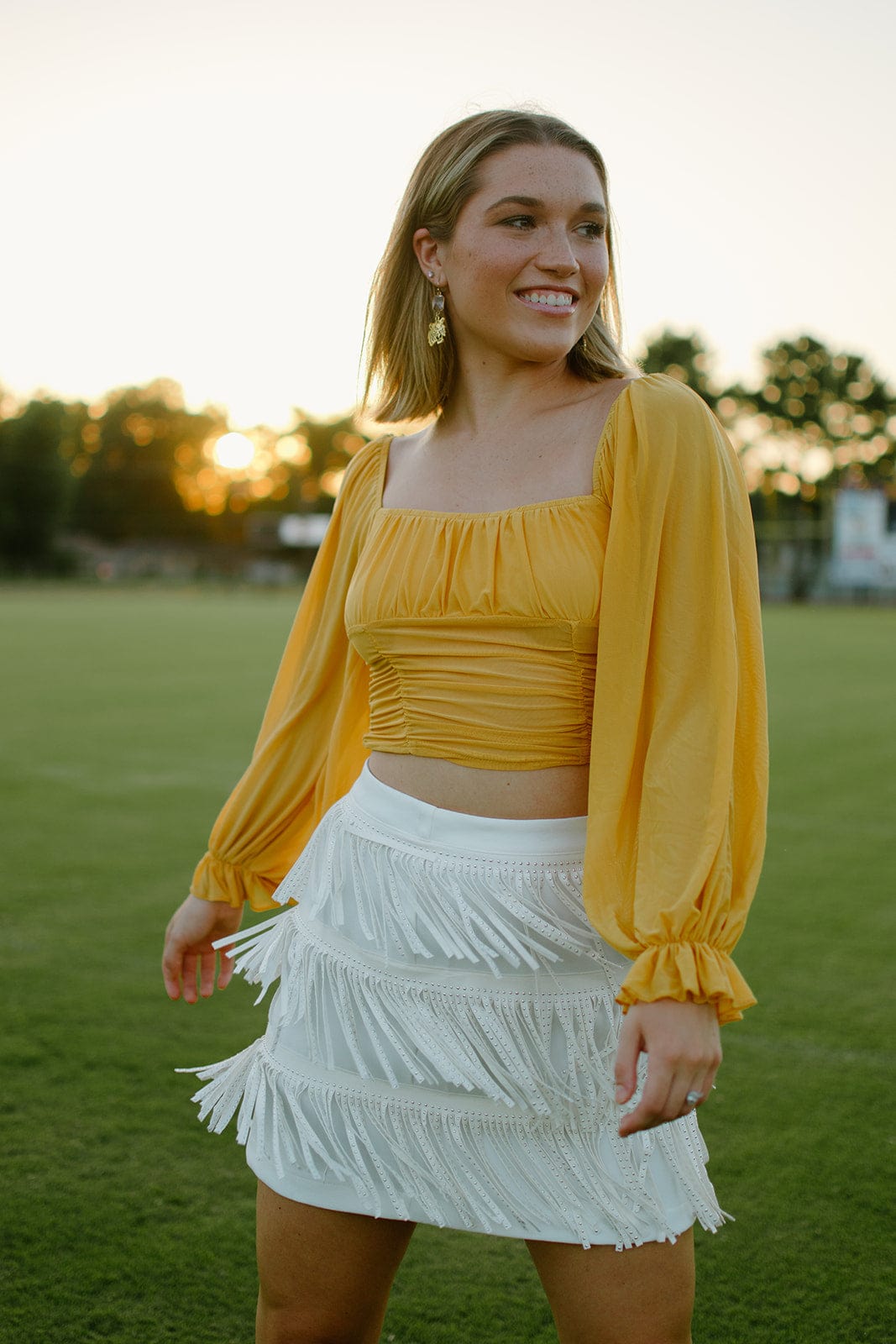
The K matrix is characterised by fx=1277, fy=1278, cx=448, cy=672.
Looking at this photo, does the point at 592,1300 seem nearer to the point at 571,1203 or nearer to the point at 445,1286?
the point at 571,1203

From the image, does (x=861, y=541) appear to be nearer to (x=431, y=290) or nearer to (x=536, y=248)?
(x=431, y=290)

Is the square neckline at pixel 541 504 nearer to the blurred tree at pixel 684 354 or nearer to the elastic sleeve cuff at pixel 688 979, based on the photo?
the elastic sleeve cuff at pixel 688 979

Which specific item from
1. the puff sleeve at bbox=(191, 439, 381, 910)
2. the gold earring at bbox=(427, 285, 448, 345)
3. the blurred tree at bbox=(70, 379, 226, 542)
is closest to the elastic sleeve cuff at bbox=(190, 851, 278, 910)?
the puff sleeve at bbox=(191, 439, 381, 910)

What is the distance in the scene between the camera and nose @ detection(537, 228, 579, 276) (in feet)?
5.81

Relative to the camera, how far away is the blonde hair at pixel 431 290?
5.99ft

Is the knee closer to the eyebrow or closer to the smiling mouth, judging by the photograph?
the smiling mouth

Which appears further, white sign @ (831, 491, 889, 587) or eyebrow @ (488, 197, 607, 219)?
white sign @ (831, 491, 889, 587)

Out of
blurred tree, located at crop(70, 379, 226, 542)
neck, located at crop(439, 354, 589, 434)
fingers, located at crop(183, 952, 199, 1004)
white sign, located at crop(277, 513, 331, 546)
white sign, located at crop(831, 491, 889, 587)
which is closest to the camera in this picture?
neck, located at crop(439, 354, 589, 434)

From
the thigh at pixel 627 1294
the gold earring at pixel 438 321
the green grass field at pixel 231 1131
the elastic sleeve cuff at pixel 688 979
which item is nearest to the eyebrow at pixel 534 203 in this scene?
the gold earring at pixel 438 321

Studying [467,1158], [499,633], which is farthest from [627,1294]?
[499,633]

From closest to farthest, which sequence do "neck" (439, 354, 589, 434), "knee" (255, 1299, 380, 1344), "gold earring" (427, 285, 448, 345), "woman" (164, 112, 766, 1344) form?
"woman" (164, 112, 766, 1344) < "knee" (255, 1299, 380, 1344) < "neck" (439, 354, 589, 434) < "gold earring" (427, 285, 448, 345)

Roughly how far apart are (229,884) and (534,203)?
1150mm

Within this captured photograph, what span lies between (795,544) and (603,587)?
48.6m

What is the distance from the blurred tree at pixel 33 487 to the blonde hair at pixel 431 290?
64.8 meters
